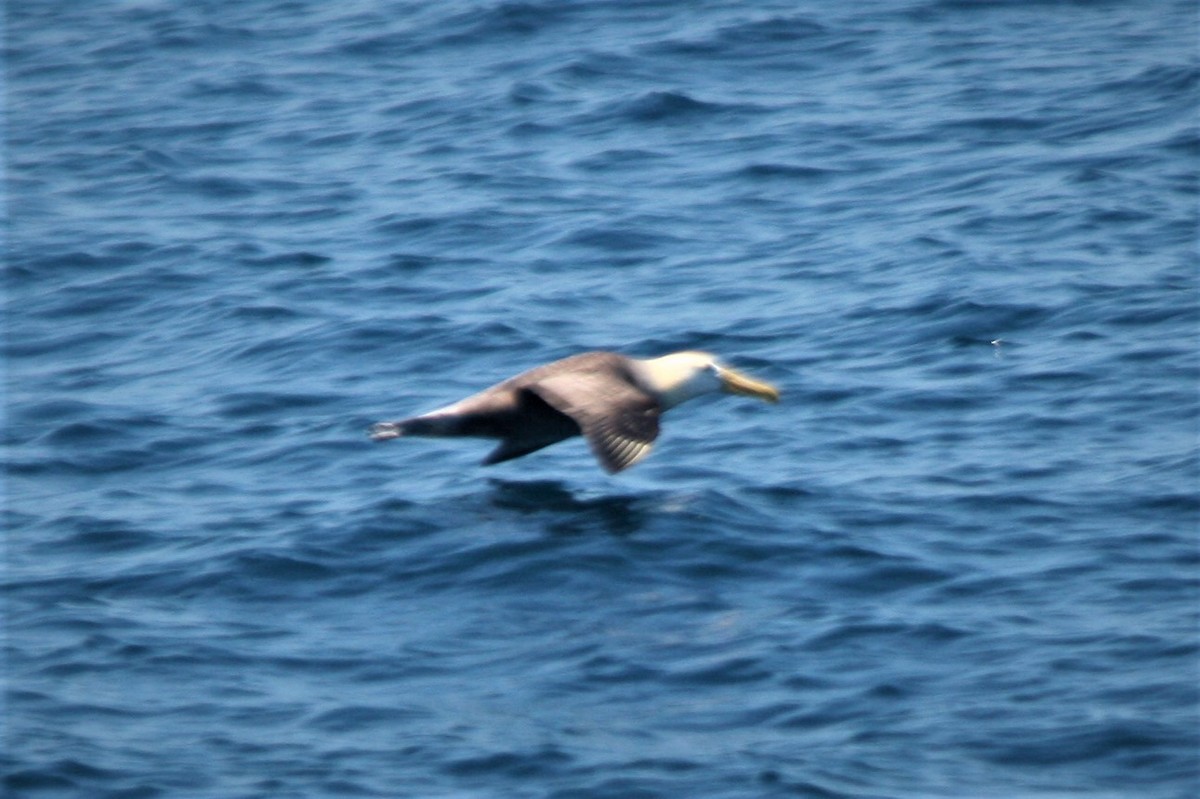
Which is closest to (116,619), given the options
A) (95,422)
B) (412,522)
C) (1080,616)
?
(412,522)

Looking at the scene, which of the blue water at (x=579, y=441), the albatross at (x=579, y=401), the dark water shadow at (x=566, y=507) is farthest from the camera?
the albatross at (x=579, y=401)

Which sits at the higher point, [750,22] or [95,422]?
[750,22]

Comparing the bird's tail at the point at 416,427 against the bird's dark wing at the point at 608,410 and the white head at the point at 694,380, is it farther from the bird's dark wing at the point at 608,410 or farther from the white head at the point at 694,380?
the white head at the point at 694,380

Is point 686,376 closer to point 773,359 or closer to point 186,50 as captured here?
point 773,359

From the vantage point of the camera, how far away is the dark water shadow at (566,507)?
9547 millimetres

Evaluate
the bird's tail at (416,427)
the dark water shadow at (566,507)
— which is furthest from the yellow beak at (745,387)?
the bird's tail at (416,427)

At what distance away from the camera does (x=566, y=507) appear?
10.0m

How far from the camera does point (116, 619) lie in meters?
8.70

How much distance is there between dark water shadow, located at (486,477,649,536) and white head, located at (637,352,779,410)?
85 cm

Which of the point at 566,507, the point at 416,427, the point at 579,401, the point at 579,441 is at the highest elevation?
the point at 579,401

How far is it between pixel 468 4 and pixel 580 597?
13.2 metres

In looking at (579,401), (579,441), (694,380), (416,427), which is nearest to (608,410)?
(579,401)

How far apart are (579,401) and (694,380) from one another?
3.21 feet

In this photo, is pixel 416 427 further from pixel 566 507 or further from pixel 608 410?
pixel 608 410
